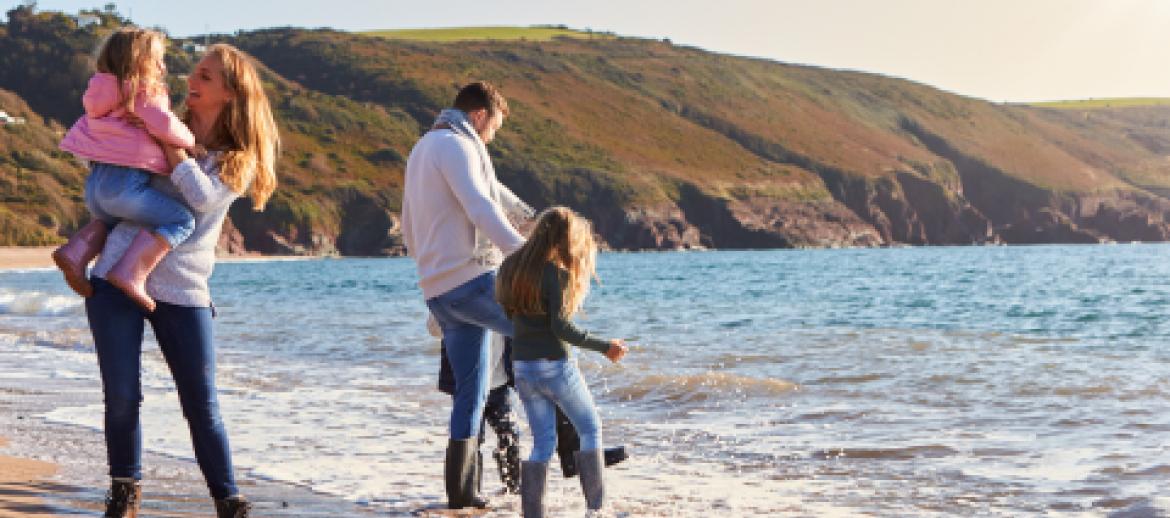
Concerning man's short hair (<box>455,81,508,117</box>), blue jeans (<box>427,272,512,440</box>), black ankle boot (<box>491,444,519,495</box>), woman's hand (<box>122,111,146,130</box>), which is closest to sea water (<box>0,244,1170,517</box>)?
black ankle boot (<box>491,444,519,495</box>)

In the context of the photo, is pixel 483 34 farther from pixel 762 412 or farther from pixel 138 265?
pixel 138 265

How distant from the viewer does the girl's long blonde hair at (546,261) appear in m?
4.87

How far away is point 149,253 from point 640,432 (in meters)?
5.20

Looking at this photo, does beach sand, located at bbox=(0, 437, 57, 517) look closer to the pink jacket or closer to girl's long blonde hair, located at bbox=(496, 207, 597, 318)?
the pink jacket

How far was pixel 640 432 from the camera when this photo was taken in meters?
8.86

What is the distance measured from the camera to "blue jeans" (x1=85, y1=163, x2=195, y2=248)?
421 centimetres

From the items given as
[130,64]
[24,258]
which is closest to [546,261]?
[130,64]

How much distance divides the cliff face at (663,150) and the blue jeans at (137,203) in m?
93.4

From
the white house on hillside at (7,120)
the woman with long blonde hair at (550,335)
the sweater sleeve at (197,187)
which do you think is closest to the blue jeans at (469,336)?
the woman with long blonde hair at (550,335)

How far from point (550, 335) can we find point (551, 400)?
31 cm

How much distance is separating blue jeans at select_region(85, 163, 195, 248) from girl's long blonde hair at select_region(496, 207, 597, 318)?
4.11 ft

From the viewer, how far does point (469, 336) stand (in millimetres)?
5484

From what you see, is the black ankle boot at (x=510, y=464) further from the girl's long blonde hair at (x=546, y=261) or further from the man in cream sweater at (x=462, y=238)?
the girl's long blonde hair at (x=546, y=261)

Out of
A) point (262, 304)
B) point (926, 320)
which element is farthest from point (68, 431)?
point (262, 304)
